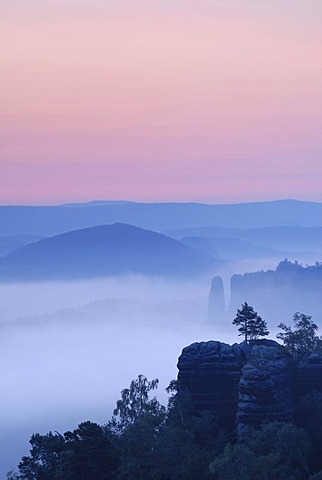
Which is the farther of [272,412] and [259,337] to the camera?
[259,337]

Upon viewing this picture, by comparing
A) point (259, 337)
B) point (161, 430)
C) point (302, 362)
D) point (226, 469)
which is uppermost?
point (259, 337)

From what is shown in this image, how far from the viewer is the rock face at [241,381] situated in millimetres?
86312

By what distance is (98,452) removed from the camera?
262 ft

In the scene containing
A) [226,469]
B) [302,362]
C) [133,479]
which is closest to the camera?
[226,469]

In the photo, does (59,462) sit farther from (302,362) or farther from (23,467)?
(302,362)

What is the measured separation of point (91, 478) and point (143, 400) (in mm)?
24402

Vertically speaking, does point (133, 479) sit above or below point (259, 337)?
below

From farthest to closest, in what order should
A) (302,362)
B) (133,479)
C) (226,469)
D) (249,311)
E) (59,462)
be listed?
1. (249,311)
2. (302,362)
3. (59,462)
4. (133,479)
5. (226,469)

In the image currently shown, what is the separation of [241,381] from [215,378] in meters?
5.75

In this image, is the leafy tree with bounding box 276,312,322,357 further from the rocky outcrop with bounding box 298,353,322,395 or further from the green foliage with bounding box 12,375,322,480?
the green foliage with bounding box 12,375,322,480

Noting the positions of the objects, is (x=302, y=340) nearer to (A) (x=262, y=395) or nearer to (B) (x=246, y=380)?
(B) (x=246, y=380)

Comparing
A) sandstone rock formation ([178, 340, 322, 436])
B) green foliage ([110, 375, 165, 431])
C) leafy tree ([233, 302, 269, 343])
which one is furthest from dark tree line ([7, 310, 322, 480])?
leafy tree ([233, 302, 269, 343])

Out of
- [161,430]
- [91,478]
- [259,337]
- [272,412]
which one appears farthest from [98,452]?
[259,337]

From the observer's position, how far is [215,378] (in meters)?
92.4
